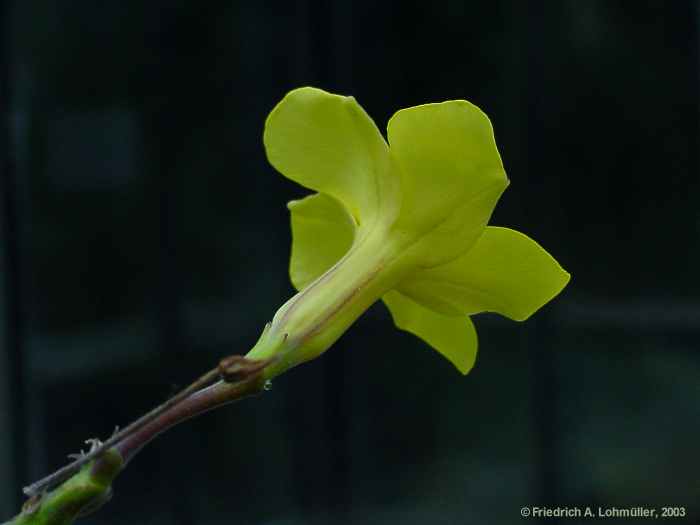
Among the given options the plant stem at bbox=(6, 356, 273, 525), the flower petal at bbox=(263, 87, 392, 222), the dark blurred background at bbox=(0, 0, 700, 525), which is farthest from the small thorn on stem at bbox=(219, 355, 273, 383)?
the dark blurred background at bbox=(0, 0, 700, 525)

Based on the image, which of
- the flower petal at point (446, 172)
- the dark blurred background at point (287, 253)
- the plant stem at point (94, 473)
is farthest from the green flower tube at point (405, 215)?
the dark blurred background at point (287, 253)

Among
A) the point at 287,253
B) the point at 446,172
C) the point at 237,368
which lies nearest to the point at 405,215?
the point at 446,172

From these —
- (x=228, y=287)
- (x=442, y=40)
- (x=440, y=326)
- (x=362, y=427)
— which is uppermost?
(x=442, y=40)

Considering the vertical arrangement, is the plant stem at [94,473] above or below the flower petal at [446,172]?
below

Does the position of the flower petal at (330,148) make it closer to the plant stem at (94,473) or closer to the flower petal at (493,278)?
the flower petal at (493,278)

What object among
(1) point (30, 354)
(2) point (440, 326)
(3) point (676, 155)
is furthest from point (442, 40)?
(2) point (440, 326)

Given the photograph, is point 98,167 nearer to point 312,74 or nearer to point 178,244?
point 178,244

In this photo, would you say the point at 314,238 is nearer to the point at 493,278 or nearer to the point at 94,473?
the point at 493,278
